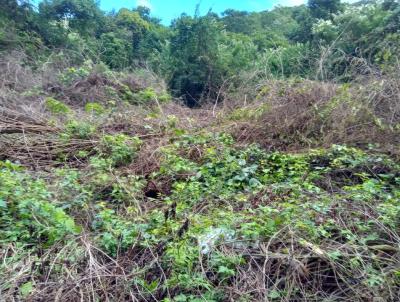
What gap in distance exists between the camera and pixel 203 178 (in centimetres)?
489

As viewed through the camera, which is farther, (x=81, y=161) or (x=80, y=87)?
(x=80, y=87)

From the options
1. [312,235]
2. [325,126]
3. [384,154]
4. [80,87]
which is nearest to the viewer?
[312,235]

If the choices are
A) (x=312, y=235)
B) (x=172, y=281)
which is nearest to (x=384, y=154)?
(x=312, y=235)

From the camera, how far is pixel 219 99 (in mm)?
9320

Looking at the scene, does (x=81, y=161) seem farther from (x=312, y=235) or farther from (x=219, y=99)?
(x=219, y=99)

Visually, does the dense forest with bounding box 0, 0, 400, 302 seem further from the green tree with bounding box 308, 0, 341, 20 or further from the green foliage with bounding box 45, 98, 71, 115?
the green tree with bounding box 308, 0, 341, 20

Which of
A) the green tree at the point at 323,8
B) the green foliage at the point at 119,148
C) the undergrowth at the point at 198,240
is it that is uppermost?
the green tree at the point at 323,8

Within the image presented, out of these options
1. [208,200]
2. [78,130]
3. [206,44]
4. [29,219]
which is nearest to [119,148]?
[78,130]

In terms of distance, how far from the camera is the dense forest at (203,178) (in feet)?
9.96

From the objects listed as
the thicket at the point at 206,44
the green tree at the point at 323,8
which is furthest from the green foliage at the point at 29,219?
the green tree at the point at 323,8

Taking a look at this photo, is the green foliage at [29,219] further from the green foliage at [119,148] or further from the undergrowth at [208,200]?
the green foliage at [119,148]

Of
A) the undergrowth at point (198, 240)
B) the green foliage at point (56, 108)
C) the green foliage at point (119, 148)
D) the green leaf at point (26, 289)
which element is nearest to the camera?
the green leaf at point (26, 289)

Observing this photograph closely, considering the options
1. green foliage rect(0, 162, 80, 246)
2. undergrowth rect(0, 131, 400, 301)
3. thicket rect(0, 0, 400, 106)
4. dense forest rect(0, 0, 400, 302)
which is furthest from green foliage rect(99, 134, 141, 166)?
thicket rect(0, 0, 400, 106)

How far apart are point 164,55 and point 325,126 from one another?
6.97 meters
